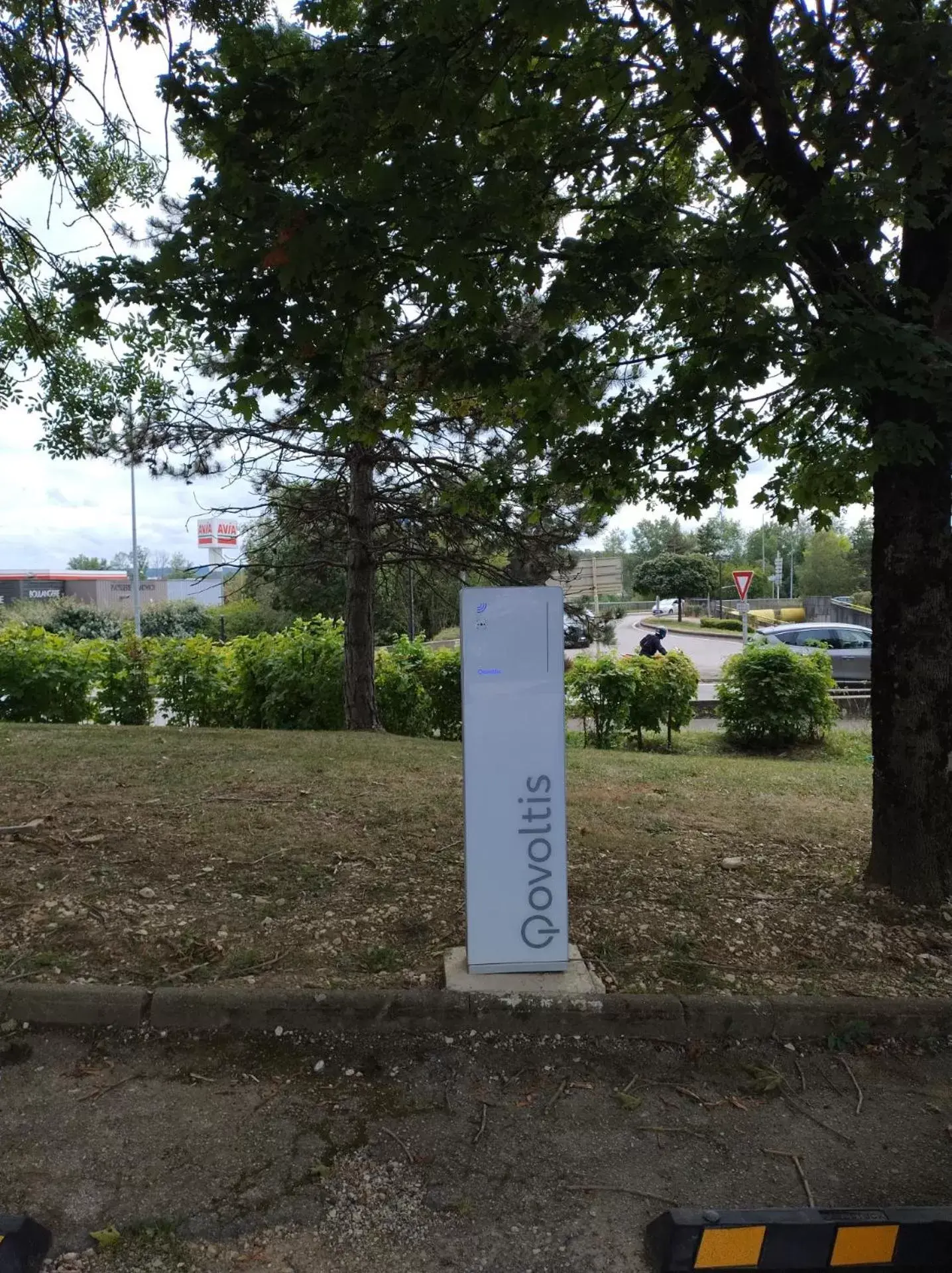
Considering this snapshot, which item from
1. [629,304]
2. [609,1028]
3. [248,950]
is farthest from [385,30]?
[609,1028]

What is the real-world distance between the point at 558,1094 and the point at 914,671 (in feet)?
8.90

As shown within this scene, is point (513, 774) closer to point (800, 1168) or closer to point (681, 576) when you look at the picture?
point (800, 1168)

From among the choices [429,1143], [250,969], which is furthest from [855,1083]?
[250,969]

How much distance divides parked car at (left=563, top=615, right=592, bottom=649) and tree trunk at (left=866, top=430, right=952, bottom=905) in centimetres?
620

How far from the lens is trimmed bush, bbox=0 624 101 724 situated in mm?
11031

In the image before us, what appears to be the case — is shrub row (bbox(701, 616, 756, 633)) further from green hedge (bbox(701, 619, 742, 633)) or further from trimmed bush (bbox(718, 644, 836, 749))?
trimmed bush (bbox(718, 644, 836, 749))

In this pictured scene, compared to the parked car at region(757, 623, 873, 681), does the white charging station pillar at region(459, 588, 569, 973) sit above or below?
above

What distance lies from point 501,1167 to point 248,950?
5.43 ft

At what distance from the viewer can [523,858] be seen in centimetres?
356

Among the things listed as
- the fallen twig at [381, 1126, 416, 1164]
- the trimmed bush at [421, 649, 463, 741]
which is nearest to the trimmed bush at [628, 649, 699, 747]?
the trimmed bush at [421, 649, 463, 741]

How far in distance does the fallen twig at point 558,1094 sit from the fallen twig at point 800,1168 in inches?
27.6

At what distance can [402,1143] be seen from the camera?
2.81 metres

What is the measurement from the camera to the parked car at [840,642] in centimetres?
2089

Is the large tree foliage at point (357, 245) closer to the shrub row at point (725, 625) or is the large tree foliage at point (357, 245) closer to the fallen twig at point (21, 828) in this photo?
the fallen twig at point (21, 828)
